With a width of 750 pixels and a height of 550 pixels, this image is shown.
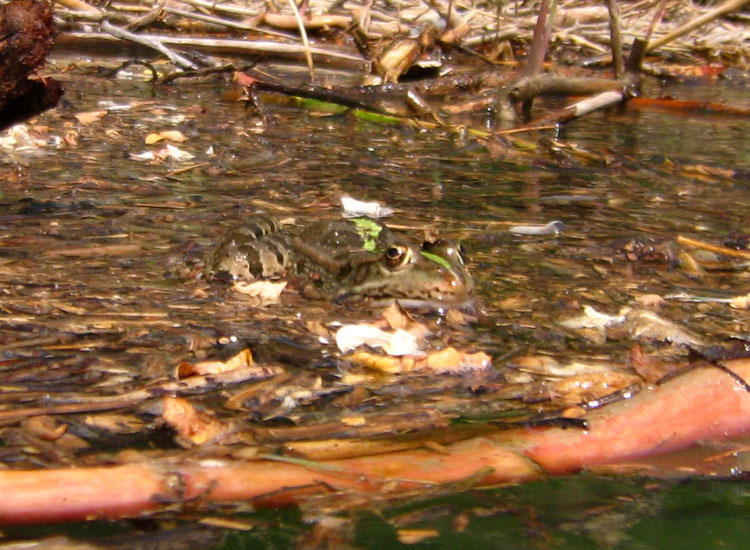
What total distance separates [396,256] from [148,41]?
185 inches

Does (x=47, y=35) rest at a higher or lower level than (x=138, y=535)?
higher

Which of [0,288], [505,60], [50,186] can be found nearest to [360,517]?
[0,288]

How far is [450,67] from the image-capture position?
917 cm

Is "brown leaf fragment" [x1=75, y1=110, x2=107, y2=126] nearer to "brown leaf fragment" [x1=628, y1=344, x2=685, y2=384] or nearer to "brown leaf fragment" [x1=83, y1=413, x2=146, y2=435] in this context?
"brown leaf fragment" [x1=83, y1=413, x2=146, y2=435]

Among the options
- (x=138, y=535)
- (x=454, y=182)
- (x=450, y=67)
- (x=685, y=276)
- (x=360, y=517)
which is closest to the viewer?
(x=138, y=535)

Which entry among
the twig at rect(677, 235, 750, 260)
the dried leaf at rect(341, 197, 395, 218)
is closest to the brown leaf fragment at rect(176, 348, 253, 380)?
the dried leaf at rect(341, 197, 395, 218)

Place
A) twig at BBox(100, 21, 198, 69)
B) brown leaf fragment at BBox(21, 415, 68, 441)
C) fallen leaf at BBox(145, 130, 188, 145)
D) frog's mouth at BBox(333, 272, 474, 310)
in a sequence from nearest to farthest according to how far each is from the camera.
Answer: brown leaf fragment at BBox(21, 415, 68, 441) → frog's mouth at BBox(333, 272, 474, 310) → fallen leaf at BBox(145, 130, 188, 145) → twig at BBox(100, 21, 198, 69)

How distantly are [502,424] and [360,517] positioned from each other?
0.54 meters

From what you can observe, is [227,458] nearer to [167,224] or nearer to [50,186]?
[167,224]

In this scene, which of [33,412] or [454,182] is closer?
[33,412]

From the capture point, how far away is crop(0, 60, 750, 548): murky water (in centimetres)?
270

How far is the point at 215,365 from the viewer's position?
253 cm

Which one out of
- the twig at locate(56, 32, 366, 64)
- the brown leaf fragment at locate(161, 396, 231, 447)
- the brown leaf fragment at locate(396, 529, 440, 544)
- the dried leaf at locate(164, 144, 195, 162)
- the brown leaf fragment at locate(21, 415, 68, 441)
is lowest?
the dried leaf at locate(164, 144, 195, 162)

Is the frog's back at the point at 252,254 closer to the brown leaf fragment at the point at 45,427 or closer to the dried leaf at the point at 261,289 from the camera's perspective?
the dried leaf at the point at 261,289
